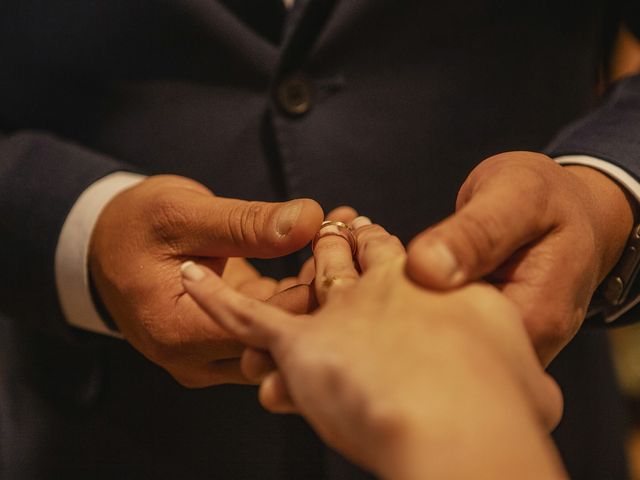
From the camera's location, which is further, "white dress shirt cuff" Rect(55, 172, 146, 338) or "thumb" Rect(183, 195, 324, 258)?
"white dress shirt cuff" Rect(55, 172, 146, 338)

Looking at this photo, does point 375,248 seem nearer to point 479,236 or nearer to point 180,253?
point 479,236

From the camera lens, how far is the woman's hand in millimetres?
277

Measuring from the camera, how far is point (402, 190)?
62 cm

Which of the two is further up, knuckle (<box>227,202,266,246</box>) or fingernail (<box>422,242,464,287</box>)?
fingernail (<box>422,242,464,287</box>)

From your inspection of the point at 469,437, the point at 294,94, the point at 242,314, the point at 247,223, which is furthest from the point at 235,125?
the point at 469,437

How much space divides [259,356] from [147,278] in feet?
0.57

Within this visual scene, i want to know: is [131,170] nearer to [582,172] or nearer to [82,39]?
[82,39]

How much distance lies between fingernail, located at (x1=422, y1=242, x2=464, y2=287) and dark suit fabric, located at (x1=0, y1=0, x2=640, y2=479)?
0.90ft

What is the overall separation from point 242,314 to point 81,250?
0.94 ft

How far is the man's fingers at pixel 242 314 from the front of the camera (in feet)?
1.13

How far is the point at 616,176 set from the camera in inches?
19.9

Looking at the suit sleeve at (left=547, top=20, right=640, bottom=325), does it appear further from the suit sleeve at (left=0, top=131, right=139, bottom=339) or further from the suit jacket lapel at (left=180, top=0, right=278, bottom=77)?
the suit sleeve at (left=0, top=131, right=139, bottom=339)

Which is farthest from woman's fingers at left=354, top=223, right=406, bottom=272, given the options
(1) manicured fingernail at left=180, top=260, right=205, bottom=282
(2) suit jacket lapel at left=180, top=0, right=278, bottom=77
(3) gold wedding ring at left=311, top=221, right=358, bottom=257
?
(2) suit jacket lapel at left=180, top=0, right=278, bottom=77

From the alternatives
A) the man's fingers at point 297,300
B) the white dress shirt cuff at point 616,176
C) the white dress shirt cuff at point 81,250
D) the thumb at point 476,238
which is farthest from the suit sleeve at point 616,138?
the white dress shirt cuff at point 81,250
